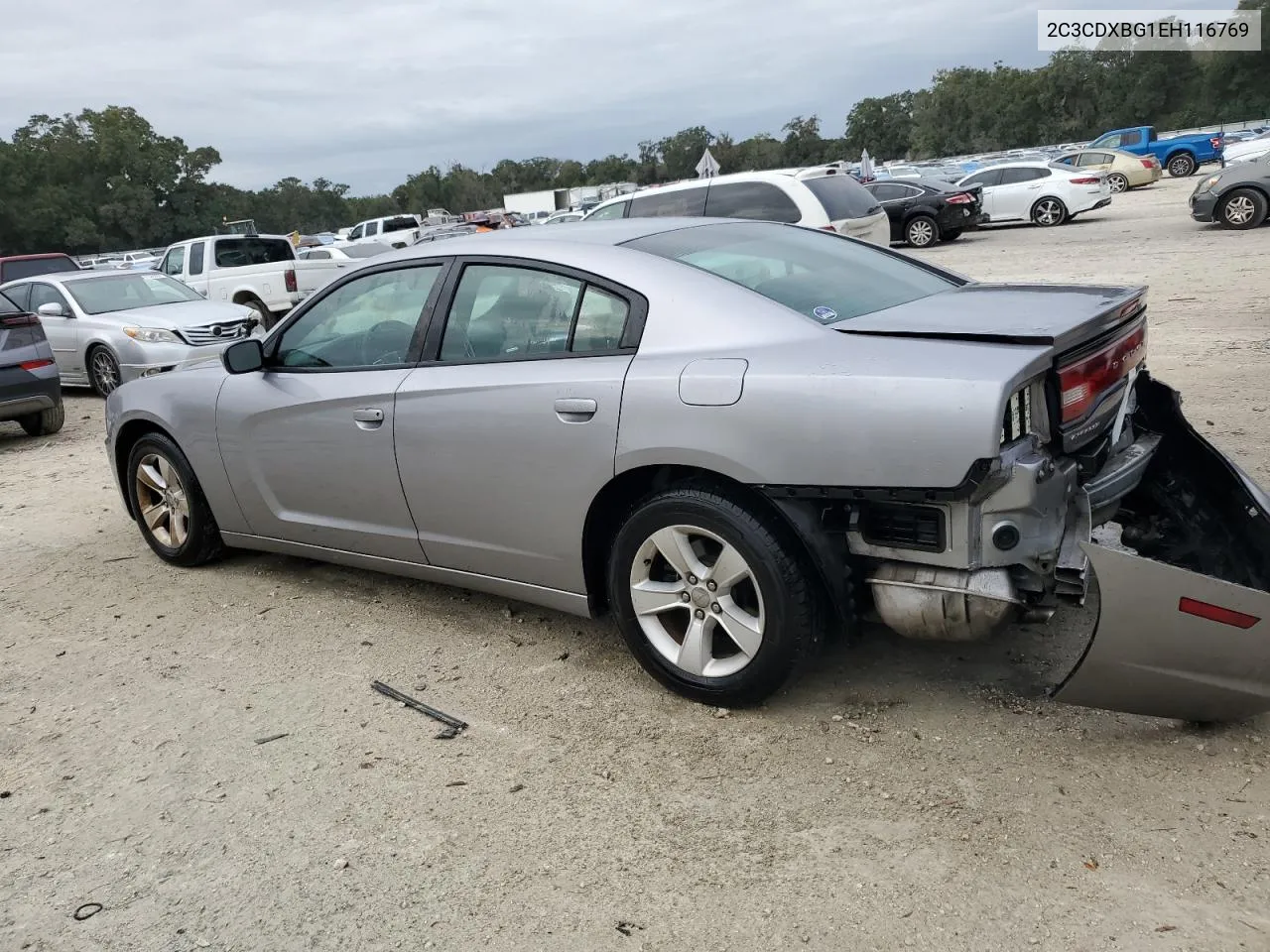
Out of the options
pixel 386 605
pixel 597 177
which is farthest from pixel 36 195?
pixel 386 605

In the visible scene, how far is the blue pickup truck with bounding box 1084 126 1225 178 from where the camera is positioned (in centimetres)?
3588

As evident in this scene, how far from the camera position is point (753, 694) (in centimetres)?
327

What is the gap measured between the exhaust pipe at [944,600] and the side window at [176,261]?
15943mm

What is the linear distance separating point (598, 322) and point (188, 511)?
8.95 feet

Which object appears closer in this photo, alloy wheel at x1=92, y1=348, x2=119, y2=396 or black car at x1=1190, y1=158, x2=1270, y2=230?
alloy wheel at x1=92, y1=348, x2=119, y2=396

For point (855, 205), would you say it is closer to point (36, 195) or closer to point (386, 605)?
point (386, 605)

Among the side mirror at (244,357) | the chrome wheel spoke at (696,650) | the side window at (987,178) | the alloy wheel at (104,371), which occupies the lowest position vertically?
the chrome wheel spoke at (696,650)

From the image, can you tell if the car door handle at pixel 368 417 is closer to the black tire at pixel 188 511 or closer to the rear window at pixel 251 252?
the black tire at pixel 188 511

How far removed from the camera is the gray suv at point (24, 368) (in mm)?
9148

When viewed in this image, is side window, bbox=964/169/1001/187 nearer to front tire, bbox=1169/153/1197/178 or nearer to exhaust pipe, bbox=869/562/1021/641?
front tire, bbox=1169/153/1197/178

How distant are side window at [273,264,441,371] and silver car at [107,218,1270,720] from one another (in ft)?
0.05

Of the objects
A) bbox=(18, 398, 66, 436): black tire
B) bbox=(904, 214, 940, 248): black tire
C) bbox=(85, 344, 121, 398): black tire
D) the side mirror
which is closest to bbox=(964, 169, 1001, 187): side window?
bbox=(904, 214, 940, 248): black tire

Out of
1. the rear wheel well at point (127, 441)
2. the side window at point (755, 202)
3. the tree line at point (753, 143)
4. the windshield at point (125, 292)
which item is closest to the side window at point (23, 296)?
the windshield at point (125, 292)

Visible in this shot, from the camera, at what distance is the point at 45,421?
9.75m
